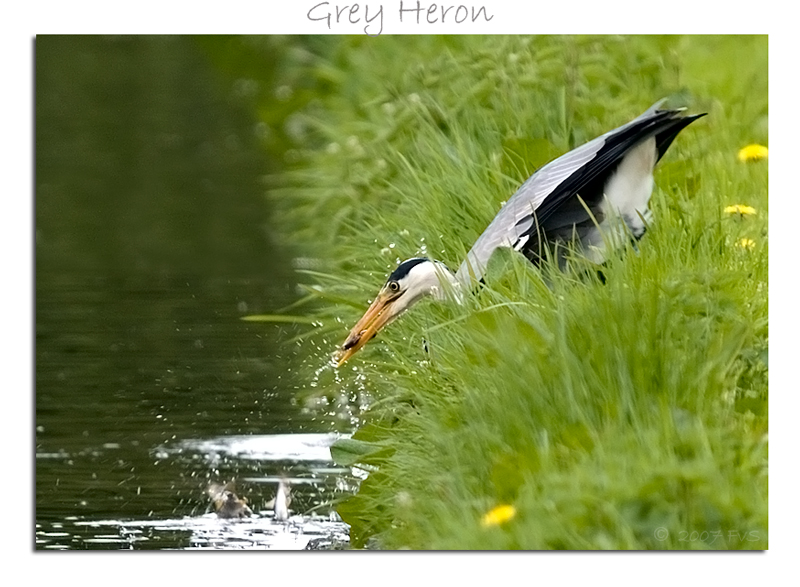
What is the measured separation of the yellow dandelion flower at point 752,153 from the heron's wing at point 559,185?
346 mm

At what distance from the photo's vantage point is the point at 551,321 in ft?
12.2

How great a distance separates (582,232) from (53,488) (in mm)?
1814

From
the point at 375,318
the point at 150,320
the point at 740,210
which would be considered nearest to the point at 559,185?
the point at 740,210

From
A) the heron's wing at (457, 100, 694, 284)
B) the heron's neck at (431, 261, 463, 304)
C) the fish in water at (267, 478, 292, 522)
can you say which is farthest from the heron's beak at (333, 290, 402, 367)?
the fish in water at (267, 478, 292, 522)

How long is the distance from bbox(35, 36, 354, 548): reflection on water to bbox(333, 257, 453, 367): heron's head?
1.11 feet

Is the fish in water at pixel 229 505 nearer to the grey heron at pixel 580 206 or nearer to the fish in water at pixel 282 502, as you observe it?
the fish in water at pixel 282 502

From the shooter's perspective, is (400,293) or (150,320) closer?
(400,293)

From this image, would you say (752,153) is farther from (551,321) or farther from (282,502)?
(282,502)

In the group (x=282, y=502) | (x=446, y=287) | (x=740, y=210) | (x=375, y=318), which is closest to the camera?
(x=282, y=502)

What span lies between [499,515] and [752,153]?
2.11 meters

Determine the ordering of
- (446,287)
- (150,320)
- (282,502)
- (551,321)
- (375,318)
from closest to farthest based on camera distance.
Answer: (551,321), (282,502), (446,287), (375,318), (150,320)

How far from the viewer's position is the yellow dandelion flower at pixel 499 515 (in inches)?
124

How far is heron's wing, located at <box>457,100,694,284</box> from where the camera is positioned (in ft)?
14.3

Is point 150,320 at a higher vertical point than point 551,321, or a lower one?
higher
